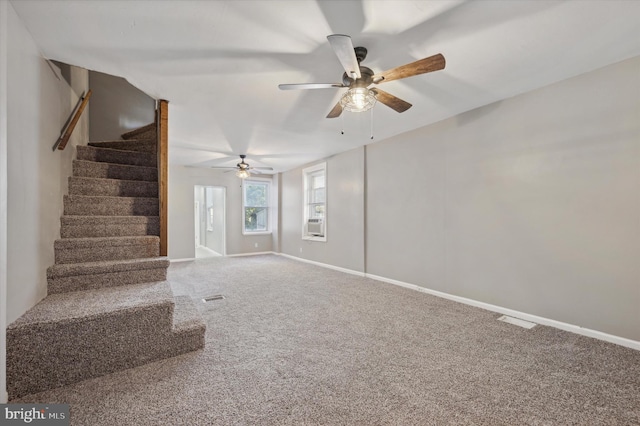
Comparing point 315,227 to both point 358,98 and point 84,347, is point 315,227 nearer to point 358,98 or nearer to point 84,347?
point 358,98

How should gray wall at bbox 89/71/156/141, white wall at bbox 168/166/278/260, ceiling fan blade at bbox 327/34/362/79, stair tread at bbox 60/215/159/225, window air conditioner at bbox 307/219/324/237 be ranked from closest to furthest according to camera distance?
ceiling fan blade at bbox 327/34/362/79 → stair tread at bbox 60/215/159/225 → gray wall at bbox 89/71/156/141 → window air conditioner at bbox 307/219/324/237 → white wall at bbox 168/166/278/260

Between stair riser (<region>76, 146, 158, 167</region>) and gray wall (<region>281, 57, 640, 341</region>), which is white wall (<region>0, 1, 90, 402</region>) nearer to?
stair riser (<region>76, 146, 158, 167</region>)

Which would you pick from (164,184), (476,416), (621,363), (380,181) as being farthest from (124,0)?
(621,363)

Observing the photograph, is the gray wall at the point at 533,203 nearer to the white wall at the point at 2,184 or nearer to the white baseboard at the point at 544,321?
the white baseboard at the point at 544,321

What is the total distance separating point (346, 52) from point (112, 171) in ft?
10.6

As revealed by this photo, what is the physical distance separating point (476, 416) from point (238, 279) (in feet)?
13.4

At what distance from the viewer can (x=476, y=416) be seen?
5.18 ft

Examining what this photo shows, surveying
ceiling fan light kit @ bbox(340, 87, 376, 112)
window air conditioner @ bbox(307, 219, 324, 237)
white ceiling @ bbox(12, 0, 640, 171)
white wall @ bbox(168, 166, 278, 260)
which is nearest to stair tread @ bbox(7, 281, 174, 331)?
white ceiling @ bbox(12, 0, 640, 171)

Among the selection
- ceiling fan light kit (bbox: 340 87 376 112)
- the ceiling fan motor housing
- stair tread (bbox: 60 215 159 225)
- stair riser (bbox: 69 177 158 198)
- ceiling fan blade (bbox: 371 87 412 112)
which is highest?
the ceiling fan motor housing

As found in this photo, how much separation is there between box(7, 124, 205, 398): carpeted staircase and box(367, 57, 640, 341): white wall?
3.27 metres

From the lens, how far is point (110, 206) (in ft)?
10.2

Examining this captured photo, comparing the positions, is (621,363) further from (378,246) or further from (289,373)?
(378,246)

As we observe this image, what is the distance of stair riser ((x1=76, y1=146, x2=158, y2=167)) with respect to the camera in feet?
10.8

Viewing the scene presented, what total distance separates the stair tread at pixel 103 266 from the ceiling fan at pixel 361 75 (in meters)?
2.13
